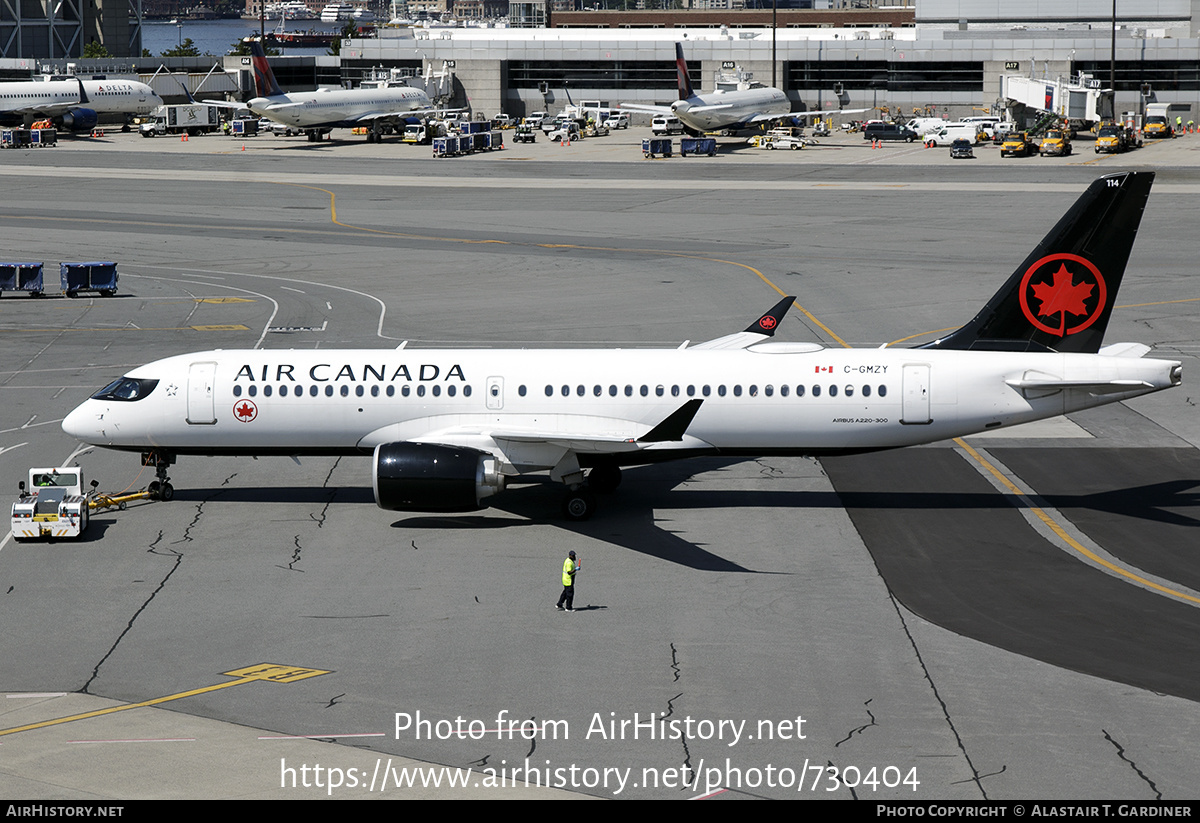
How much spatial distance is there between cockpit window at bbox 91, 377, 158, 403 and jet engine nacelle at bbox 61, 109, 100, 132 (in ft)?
442

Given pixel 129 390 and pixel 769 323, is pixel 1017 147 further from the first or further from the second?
pixel 129 390

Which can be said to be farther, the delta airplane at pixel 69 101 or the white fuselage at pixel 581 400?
the delta airplane at pixel 69 101

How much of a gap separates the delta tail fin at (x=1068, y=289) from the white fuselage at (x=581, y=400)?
36.5 inches

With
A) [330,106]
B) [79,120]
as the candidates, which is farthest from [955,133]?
[79,120]

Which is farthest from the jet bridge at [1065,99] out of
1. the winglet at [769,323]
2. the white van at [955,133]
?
the winglet at [769,323]

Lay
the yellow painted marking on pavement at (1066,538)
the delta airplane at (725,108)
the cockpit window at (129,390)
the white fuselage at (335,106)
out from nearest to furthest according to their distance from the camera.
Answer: the yellow painted marking on pavement at (1066,538)
the cockpit window at (129,390)
the delta airplane at (725,108)
the white fuselage at (335,106)

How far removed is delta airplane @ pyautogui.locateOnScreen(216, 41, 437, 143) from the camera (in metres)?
144

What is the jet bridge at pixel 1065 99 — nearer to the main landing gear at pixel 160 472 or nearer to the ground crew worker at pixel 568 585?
the main landing gear at pixel 160 472

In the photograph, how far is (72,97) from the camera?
519 ft

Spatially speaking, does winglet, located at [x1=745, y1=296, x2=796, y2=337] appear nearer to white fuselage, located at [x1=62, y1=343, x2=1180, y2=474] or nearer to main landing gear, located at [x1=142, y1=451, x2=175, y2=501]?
white fuselage, located at [x1=62, y1=343, x2=1180, y2=474]

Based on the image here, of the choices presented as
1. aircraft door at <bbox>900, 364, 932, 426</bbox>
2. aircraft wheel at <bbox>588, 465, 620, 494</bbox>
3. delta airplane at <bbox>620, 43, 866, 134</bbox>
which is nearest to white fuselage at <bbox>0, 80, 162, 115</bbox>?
delta airplane at <bbox>620, 43, 866, 134</bbox>

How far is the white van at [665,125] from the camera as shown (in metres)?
153

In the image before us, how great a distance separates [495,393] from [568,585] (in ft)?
29.7

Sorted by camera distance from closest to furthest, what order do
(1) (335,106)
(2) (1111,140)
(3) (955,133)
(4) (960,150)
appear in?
(2) (1111,140)
(4) (960,150)
(3) (955,133)
(1) (335,106)
